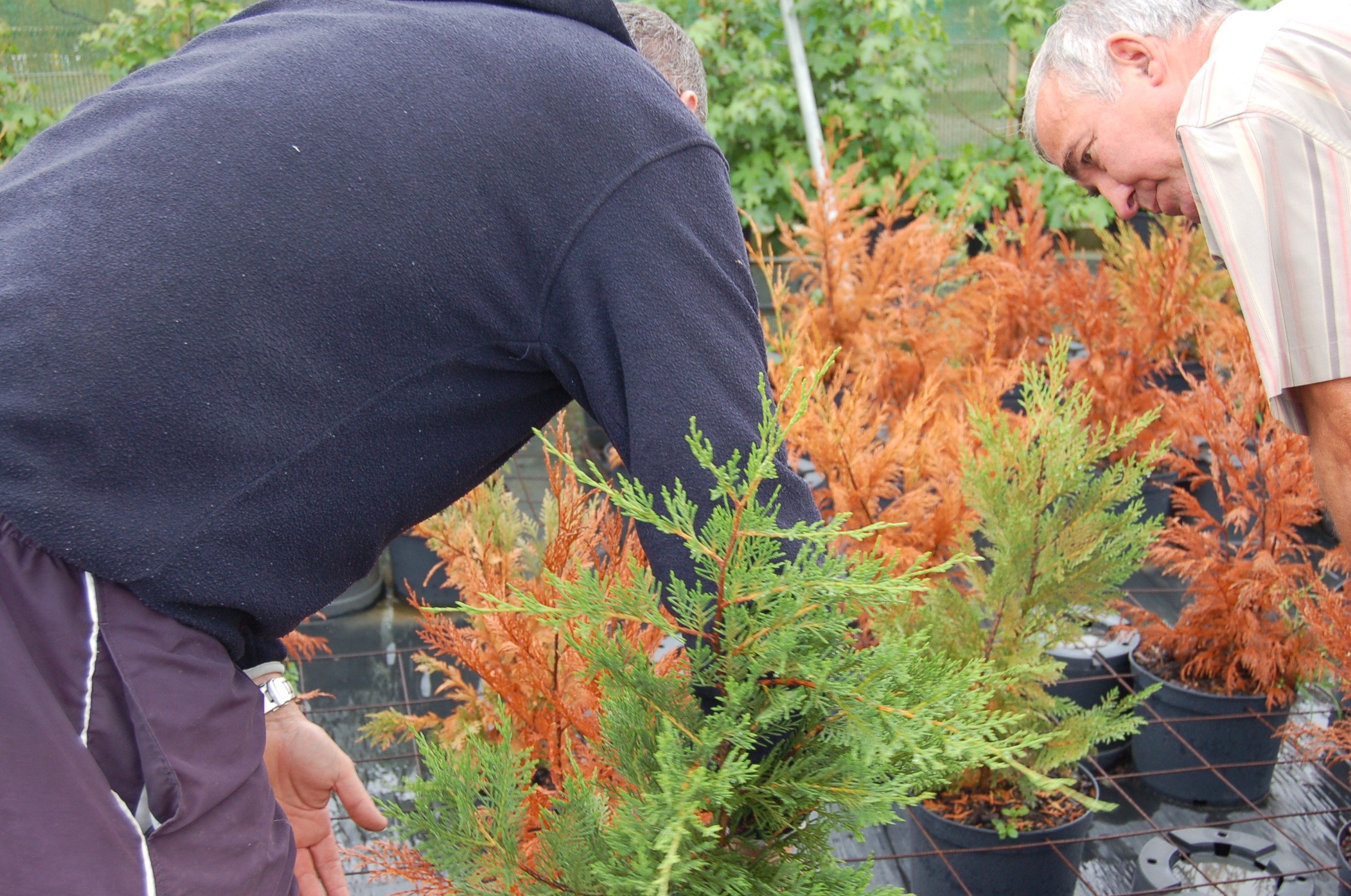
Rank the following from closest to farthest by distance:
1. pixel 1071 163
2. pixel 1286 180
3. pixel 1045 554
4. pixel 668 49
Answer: pixel 1286 180 < pixel 668 49 < pixel 1071 163 < pixel 1045 554

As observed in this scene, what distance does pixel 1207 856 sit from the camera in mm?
2318

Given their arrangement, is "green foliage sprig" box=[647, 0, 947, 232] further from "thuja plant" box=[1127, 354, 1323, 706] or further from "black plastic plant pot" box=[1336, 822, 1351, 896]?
"black plastic plant pot" box=[1336, 822, 1351, 896]

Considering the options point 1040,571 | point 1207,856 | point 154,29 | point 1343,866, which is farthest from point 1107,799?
point 154,29

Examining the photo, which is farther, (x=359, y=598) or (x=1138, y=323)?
(x=1138, y=323)

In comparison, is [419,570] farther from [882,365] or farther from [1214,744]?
[1214,744]

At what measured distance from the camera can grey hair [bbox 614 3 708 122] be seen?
176 cm

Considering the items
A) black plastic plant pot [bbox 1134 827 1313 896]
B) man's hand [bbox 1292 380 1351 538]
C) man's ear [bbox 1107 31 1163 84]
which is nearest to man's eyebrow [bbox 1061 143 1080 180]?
man's ear [bbox 1107 31 1163 84]

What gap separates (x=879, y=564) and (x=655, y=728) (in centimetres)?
28

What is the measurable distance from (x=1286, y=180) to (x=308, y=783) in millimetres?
1545

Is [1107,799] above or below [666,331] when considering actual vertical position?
below

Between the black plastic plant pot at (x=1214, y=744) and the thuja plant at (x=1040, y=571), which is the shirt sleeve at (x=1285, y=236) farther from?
the black plastic plant pot at (x=1214, y=744)

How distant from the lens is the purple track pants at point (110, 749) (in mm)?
930

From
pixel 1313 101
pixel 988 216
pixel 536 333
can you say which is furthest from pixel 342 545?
pixel 988 216

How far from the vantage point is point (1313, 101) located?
1511 mm
